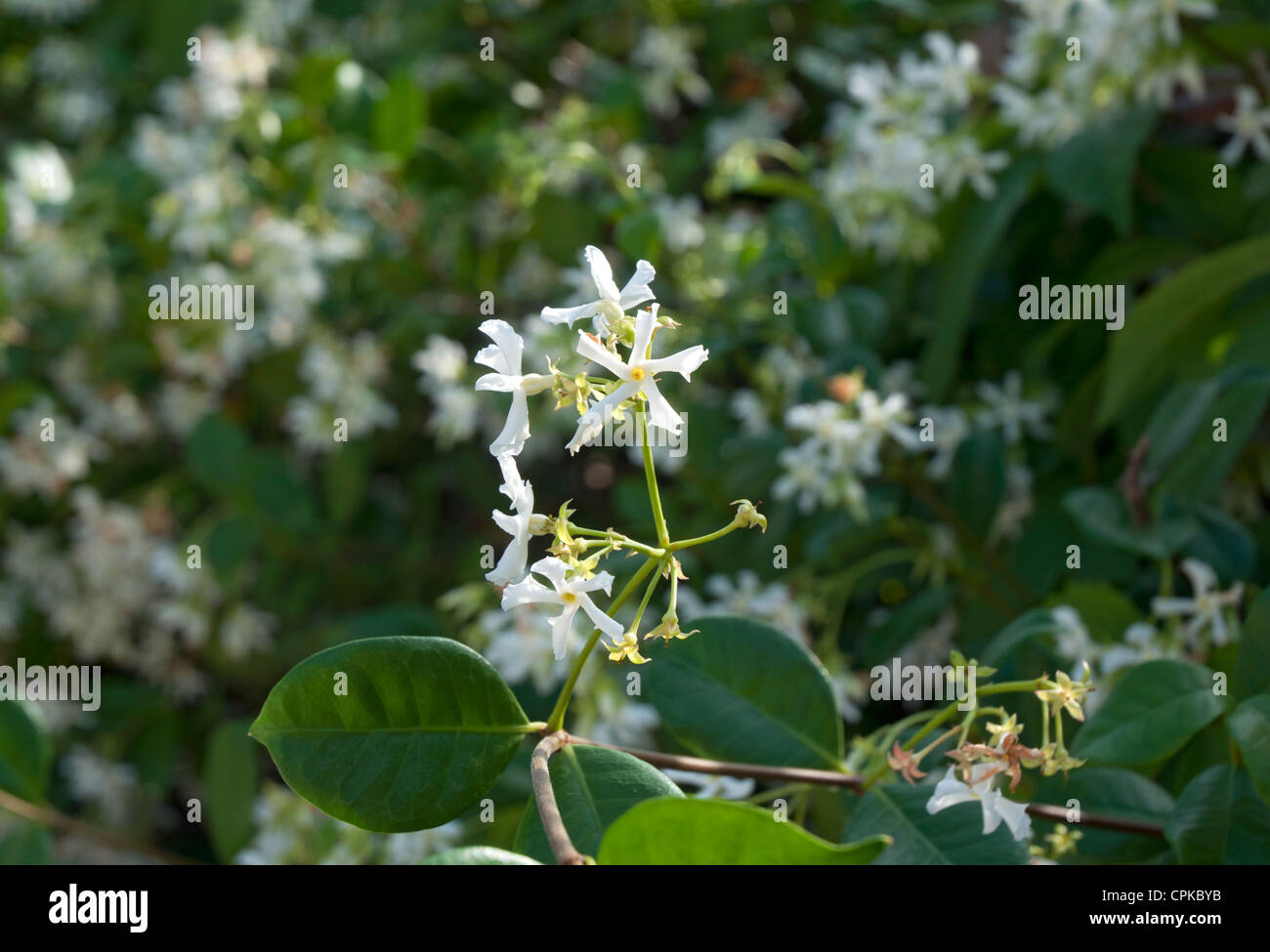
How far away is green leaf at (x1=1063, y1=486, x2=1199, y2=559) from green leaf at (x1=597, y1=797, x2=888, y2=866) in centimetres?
62

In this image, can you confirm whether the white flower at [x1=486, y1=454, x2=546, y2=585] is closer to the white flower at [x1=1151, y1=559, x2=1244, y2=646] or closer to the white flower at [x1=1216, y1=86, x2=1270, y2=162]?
the white flower at [x1=1151, y1=559, x2=1244, y2=646]

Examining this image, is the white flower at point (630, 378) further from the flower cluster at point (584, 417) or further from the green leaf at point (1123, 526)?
the green leaf at point (1123, 526)

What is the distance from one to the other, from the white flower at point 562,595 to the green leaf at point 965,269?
0.90 metres

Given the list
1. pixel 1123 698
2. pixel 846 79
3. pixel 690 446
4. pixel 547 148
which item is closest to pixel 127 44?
pixel 547 148

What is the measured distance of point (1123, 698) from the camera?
0.69 metres

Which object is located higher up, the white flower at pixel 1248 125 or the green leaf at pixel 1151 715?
the white flower at pixel 1248 125

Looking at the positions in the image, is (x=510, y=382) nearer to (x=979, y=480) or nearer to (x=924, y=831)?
(x=924, y=831)

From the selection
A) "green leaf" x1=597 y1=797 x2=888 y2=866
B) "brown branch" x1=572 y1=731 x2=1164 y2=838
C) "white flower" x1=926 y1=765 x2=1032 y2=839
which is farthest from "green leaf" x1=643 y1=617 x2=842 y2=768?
"green leaf" x1=597 y1=797 x2=888 y2=866

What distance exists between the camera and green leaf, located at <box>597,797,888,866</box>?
418 millimetres

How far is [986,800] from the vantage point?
0.54 m

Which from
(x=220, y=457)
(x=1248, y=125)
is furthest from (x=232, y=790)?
(x=1248, y=125)

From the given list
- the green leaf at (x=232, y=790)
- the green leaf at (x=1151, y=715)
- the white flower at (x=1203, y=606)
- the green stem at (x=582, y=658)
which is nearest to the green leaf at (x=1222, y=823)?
the green leaf at (x=1151, y=715)

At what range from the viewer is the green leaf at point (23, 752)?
3.53 feet
